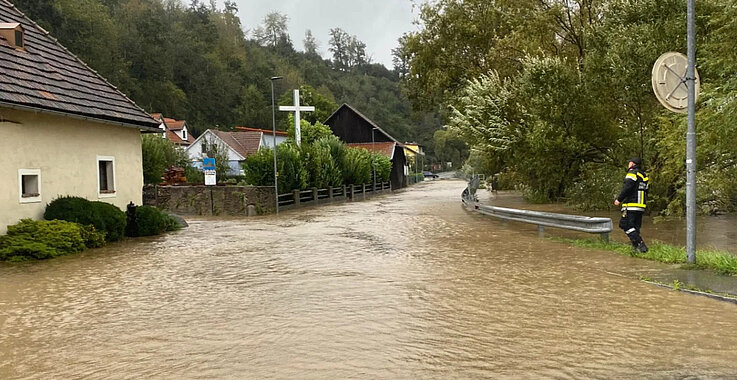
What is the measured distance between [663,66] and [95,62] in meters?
71.0

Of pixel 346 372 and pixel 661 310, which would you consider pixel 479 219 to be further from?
pixel 346 372

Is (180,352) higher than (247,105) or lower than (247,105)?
lower

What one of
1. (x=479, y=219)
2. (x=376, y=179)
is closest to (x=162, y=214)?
(x=479, y=219)

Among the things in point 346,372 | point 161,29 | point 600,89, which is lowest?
point 346,372

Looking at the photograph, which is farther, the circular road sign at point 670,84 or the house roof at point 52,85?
the house roof at point 52,85

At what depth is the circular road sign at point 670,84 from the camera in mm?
11070

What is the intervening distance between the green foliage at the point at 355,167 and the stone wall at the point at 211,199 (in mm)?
14377

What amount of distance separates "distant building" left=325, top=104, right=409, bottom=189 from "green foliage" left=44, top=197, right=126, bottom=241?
51375 millimetres

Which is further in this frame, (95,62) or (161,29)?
(161,29)

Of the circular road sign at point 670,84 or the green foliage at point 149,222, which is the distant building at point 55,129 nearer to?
the green foliage at point 149,222

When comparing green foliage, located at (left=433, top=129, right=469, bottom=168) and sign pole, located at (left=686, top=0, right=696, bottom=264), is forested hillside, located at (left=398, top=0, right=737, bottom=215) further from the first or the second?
green foliage, located at (left=433, top=129, right=469, bottom=168)

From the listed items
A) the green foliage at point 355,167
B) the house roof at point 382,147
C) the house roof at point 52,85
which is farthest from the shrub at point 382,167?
the house roof at point 52,85

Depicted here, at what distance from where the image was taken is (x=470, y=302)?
8.47m

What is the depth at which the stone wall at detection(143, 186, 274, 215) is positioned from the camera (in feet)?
95.2
